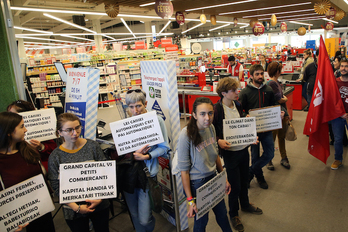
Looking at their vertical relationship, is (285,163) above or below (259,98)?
below

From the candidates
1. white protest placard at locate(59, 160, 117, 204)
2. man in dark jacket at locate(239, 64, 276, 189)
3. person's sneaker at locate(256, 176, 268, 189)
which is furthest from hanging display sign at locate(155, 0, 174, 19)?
white protest placard at locate(59, 160, 117, 204)

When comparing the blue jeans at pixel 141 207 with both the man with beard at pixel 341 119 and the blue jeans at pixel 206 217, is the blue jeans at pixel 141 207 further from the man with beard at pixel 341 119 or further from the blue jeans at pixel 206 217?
the man with beard at pixel 341 119

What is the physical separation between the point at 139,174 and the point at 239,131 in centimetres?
106

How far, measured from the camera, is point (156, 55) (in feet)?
49.0

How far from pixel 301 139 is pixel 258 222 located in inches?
125

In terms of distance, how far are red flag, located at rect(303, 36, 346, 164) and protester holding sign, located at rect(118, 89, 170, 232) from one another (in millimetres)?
2559

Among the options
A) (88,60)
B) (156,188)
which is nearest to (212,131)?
(156,188)

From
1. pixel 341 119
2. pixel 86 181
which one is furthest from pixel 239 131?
pixel 341 119

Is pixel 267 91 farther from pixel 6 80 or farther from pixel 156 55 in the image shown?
pixel 156 55

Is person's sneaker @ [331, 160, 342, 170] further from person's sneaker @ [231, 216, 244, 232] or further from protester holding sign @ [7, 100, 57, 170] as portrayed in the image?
protester holding sign @ [7, 100, 57, 170]

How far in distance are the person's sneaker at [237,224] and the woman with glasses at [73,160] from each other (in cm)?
151

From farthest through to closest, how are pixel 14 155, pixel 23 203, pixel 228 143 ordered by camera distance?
1. pixel 228 143
2. pixel 14 155
3. pixel 23 203

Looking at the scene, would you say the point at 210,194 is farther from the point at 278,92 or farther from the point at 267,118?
the point at 278,92

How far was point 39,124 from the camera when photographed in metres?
2.74
